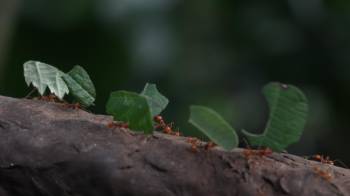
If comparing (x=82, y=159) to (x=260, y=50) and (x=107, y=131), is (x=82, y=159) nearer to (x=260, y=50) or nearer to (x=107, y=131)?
Result: (x=107, y=131)

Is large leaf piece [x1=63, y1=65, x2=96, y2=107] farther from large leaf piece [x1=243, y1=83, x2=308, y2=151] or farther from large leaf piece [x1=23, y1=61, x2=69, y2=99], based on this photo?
large leaf piece [x1=243, y1=83, x2=308, y2=151]

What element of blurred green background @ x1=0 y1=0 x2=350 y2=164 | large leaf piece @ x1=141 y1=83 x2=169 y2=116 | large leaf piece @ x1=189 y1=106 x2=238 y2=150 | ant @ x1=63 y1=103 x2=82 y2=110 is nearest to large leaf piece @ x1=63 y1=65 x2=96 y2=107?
ant @ x1=63 y1=103 x2=82 y2=110

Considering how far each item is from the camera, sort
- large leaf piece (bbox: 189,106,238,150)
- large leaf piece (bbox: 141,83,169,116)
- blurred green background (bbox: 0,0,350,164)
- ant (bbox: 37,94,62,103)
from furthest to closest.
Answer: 1. blurred green background (bbox: 0,0,350,164)
2. ant (bbox: 37,94,62,103)
3. large leaf piece (bbox: 141,83,169,116)
4. large leaf piece (bbox: 189,106,238,150)

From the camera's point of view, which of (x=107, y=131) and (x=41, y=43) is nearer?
(x=107, y=131)

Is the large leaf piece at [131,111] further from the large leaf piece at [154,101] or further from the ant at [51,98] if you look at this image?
the ant at [51,98]

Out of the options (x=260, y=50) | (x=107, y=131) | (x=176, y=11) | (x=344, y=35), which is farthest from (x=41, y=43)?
(x=107, y=131)
